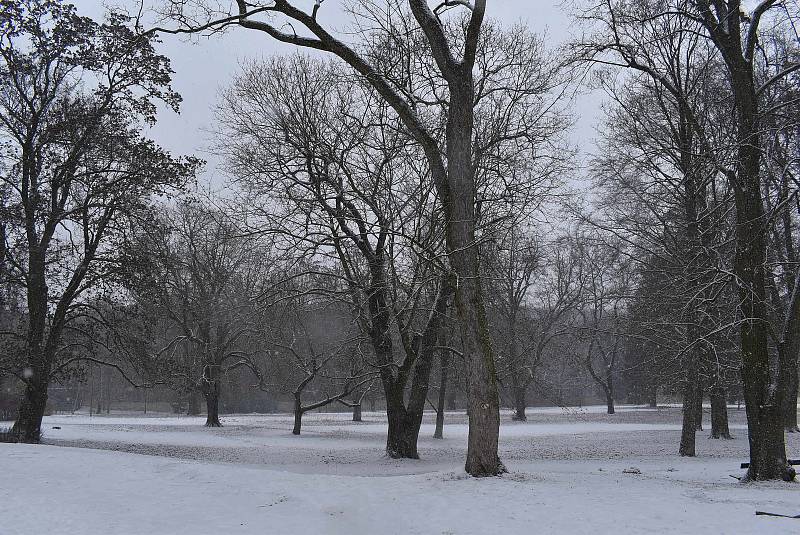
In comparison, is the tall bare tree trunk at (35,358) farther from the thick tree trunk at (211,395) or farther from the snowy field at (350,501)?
the thick tree trunk at (211,395)

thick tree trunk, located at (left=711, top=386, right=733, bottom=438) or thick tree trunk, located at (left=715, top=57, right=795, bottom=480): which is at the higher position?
thick tree trunk, located at (left=715, top=57, right=795, bottom=480)

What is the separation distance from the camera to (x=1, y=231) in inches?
766

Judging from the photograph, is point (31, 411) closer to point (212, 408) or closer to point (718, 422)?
point (212, 408)

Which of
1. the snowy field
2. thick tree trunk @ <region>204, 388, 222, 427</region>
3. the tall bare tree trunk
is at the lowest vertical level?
thick tree trunk @ <region>204, 388, 222, 427</region>

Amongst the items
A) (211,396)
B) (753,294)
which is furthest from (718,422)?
(211,396)

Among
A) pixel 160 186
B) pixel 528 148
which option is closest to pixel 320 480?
pixel 528 148

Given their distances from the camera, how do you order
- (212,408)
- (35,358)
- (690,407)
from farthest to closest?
(212,408) < (35,358) < (690,407)

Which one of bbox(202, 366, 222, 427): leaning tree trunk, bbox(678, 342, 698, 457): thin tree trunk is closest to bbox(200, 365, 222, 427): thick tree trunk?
bbox(202, 366, 222, 427): leaning tree trunk

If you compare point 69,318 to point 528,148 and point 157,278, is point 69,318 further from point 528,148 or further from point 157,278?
point 528,148

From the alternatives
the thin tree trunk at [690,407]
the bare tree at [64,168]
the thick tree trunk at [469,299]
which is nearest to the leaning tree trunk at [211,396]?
the bare tree at [64,168]

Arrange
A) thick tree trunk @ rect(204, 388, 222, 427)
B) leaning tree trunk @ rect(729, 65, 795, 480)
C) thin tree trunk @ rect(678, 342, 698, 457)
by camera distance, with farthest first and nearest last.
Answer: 1. thick tree trunk @ rect(204, 388, 222, 427)
2. thin tree trunk @ rect(678, 342, 698, 457)
3. leaning tree trunk @ rect(729, 65, 795, 480)

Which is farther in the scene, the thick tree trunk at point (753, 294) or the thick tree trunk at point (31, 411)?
the thick tree trunk at point (31, 411)

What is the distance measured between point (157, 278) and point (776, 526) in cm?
2050

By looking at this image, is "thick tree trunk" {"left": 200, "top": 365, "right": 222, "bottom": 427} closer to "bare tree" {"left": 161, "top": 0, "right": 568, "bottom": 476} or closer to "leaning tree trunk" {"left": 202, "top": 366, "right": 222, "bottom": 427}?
"leaning tree trunk" {"left": 202, "top": 366, "right": 222, "bottom": 427}
